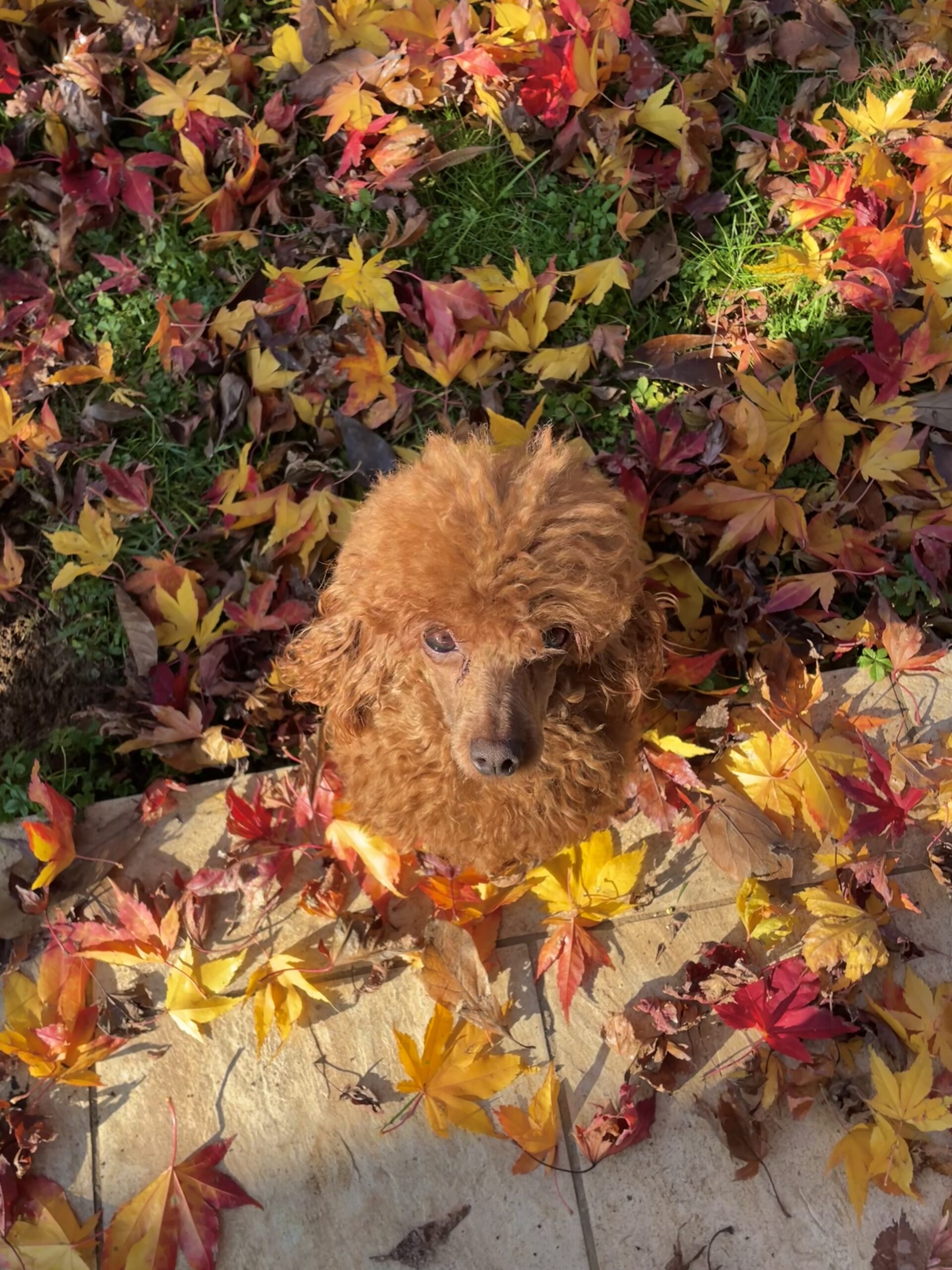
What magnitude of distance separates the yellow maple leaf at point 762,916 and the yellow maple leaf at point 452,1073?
2.37ft

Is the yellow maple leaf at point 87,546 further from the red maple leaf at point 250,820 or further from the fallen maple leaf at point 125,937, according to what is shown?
the fallen maple leaf at point 125,937

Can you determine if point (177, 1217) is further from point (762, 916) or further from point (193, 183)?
point (193, 183)

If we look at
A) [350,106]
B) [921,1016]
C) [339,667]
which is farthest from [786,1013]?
[350,106]

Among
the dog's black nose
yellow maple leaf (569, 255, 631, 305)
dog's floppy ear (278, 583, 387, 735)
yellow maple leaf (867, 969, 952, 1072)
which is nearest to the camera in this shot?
the dog's black nose

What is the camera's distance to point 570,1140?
228 cm

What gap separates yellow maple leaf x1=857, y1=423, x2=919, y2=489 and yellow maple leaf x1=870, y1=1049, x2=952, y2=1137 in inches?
65.9

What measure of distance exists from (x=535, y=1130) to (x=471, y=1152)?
0.57 ft

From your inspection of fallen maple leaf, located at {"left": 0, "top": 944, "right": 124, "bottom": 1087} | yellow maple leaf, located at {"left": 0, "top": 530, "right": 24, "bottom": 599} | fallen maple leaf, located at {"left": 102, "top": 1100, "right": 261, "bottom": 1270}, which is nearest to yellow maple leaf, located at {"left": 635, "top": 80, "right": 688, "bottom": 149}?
yellow maple leaf, located at {"left": 0, "top": 530, "right": 24, "bottom": 599}

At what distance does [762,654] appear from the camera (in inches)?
106

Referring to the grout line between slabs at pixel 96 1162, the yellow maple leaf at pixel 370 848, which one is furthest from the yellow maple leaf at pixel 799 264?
the grout line between slabs at pixel 96 1162

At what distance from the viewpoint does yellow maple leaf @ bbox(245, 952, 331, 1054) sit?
7.63 ft

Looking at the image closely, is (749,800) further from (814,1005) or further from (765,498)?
(765,498)

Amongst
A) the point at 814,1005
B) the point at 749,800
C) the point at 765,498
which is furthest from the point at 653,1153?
the point at 765,498

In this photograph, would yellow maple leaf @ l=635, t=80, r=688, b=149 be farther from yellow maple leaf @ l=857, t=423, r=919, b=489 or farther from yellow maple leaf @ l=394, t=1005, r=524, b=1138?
yellow maple leaf @ l=394, t=1005, r=524, b=1138
